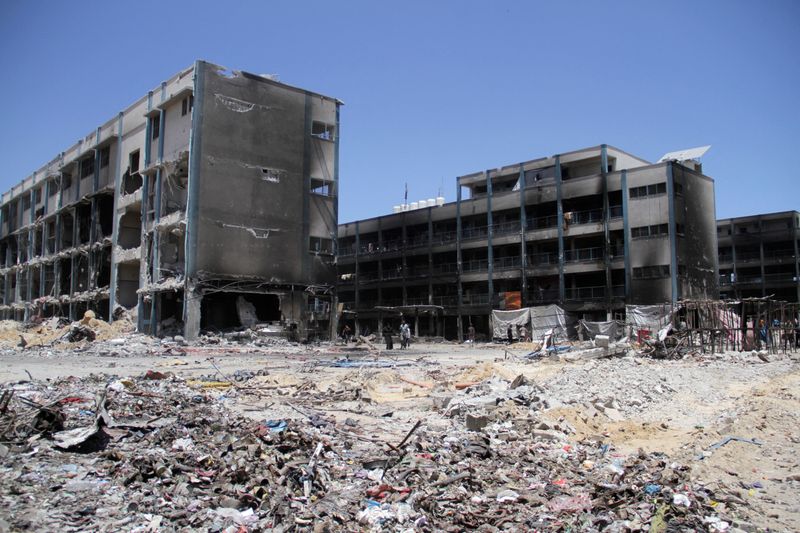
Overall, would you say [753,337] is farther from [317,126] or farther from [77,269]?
[77,269]

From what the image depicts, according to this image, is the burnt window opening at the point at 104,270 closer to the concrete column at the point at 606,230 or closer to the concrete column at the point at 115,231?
the concrete column at the point at 115,231

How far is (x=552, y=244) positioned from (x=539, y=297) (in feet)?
16.6

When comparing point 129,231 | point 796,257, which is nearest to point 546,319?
point 129,231

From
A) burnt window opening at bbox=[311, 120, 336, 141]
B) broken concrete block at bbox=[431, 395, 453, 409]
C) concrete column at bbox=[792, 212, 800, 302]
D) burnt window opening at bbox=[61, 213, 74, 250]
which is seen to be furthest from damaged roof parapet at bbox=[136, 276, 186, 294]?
concrete column at bbox=[792, 212, 800, 302]

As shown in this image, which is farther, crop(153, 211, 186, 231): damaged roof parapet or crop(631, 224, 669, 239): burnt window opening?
crop(631, 224, 669, 239): burnt window opening

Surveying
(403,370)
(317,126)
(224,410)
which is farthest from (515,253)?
(224,410)

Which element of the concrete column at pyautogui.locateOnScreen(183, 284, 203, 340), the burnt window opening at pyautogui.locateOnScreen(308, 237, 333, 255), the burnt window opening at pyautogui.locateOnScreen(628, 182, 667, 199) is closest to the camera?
the concrete column at pyautogui.locateOnScreen(183, 284, 203, 340)

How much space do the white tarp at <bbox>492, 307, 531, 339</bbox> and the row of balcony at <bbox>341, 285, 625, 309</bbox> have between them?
299cm

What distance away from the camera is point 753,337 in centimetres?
2978

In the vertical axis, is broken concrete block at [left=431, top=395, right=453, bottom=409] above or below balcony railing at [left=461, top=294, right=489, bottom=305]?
below

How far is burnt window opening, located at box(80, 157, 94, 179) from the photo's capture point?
5394 cm

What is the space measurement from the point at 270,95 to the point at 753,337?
32839 mm

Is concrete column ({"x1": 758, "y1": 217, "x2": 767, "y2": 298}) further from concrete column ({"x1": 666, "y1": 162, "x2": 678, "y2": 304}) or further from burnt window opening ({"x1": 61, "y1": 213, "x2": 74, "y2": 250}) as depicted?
burnt window opening ({"x1": 61, "y1": 213, "x2": 74, "y2": 250})

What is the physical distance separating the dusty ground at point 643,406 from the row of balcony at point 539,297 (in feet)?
88.0
